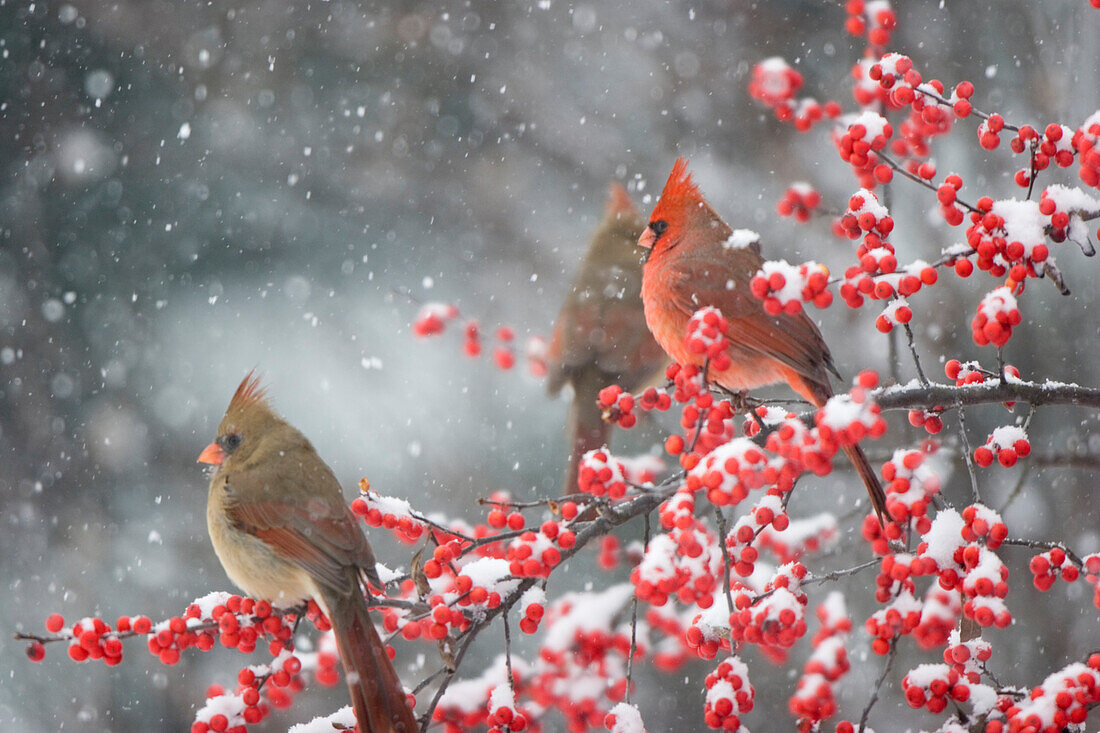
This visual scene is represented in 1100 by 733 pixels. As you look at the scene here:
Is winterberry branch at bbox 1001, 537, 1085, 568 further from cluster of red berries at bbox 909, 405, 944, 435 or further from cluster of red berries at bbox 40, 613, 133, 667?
cluster of red berries at bbox 40, 613, 133, 667

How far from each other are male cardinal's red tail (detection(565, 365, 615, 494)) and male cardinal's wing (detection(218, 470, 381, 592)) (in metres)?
0.72

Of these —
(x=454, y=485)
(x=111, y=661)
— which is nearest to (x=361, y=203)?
(x=454, y=485)

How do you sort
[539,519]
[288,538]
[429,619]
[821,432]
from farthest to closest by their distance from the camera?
[539,519]
[288,538]
[429,619]
[821,432]

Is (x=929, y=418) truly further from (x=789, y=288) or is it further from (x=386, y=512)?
(x=386, y=512)

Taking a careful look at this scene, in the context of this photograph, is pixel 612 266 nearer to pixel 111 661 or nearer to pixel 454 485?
pixel 454 485

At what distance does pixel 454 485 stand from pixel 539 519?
322 millimetres

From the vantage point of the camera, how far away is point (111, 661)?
1437 millimetres

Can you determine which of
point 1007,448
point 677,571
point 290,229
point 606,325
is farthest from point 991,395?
point 290,229

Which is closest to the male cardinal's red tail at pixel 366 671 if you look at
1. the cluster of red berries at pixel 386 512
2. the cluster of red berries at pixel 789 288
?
the cluster of red berries at pixel 386 512

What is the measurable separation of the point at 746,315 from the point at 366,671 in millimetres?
842

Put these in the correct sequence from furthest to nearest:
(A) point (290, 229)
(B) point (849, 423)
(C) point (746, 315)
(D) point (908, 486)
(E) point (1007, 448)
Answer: (A) point (290, 229), (C) point (746, 315), (E) point (1007, 448), (D) point (908, 486), (B) point (849, 423)

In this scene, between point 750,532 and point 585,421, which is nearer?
point 750,532

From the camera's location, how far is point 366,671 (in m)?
1.52

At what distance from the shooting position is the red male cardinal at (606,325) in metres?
2.85
